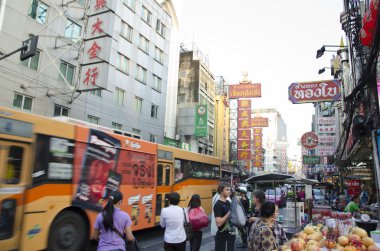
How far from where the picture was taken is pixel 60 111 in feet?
64.2

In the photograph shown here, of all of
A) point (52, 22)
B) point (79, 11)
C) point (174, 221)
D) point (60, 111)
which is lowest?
point (174, 221)

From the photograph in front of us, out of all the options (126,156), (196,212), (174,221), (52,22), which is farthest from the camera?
(52,22)

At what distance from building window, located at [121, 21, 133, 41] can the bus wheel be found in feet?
69.0

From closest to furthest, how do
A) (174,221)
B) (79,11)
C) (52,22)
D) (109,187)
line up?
(174,221), (109,187), (52,22), (79,11)

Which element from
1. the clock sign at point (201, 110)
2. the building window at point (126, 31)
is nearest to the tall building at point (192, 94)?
the clock sign at point (201, 110)

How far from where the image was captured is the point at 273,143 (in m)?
137

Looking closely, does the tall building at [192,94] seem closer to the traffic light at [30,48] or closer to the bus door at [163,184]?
the traffic light at [30,48]

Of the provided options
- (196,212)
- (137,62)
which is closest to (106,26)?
(137,62)

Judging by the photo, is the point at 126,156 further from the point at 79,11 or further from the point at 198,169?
the point at 79,11

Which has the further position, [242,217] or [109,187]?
[109,187]

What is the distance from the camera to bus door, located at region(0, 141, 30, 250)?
6.23 m

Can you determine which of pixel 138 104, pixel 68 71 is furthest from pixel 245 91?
pixel 68 71

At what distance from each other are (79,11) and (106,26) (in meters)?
3.57

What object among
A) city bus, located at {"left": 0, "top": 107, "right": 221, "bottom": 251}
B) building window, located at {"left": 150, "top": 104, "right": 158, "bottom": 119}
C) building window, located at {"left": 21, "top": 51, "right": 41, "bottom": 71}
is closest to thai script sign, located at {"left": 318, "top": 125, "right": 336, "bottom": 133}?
building window, located at {"left": 150, "top": 104, "right": 158, "bottom": 119}
